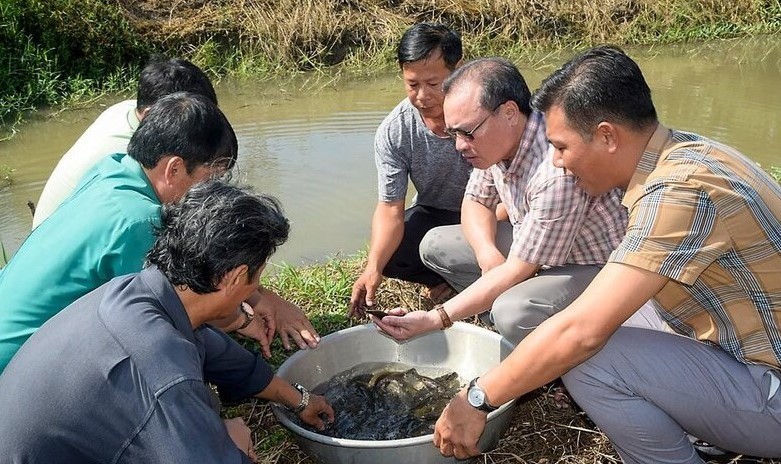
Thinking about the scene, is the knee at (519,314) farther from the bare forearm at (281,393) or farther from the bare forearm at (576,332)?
the bare forearm at (281,393)

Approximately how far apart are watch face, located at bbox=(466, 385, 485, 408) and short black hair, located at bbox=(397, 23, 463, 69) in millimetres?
1887

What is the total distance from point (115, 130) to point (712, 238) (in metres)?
2.84

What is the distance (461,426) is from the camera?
256 cm

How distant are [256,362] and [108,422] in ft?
3.41

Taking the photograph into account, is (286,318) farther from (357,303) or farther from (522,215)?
(522,215)

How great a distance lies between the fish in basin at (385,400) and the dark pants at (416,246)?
2.49 ft

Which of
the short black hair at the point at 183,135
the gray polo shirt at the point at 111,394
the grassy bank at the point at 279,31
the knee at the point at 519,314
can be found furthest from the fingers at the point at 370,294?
the grassy bank at the point at 279,31

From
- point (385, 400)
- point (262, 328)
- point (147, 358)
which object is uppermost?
point (147, 358)

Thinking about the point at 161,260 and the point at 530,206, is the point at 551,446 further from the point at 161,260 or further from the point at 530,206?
the point at 161,260

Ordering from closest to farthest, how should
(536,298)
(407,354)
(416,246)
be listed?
(536,298) → (407,354) → (416,246)

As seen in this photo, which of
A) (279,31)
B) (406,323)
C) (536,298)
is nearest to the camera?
(536,298)

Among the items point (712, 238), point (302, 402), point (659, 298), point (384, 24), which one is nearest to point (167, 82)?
point (302, 402)

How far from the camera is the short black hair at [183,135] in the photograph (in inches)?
115

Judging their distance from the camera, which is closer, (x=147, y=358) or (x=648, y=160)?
(x=147, y=358)
